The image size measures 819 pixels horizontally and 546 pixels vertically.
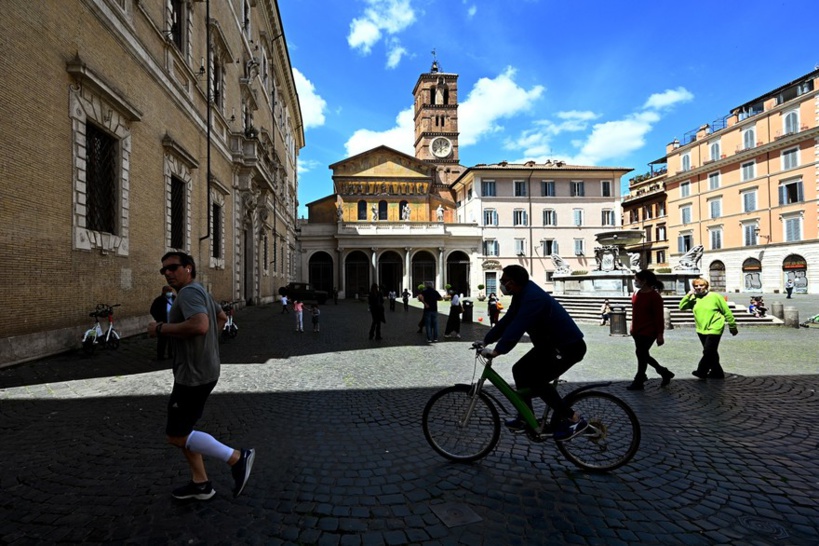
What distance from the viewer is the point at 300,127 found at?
48250 mm

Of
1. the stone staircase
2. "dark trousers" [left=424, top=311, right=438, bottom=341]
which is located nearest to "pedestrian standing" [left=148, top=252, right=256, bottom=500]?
"dark trousers" [left=424, top=311, right=438, bottom=341]

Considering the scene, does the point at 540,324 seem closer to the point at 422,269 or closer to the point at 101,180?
the point at 101,180

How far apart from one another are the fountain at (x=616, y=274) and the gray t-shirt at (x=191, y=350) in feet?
62.6

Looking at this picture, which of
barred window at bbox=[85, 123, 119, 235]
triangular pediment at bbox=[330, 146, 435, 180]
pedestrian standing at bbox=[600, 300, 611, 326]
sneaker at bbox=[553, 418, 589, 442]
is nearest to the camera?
sneaker at bbox=[553, 418, 589, 442]

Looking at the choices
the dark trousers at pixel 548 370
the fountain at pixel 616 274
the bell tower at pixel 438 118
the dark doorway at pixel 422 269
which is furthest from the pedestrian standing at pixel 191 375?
the bell tower at pixel 438 118

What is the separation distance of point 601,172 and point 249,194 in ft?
121

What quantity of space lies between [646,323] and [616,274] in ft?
46.9

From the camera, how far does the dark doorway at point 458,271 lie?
43562mm

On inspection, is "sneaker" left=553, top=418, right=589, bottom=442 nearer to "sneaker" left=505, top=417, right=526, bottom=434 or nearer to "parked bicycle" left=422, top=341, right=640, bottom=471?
"parked bicycle" left=422, top=341, right=640, bottom=471

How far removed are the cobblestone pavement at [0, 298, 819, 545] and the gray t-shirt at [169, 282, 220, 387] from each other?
90 centimetres

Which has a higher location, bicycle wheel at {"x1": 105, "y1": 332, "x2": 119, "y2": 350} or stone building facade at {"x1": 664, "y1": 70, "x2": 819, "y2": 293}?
stone building facade at {"x1": 664, "y1": 70, "x2": 819, "y2": 293}

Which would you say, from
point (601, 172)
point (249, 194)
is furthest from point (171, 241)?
point (601, 172)

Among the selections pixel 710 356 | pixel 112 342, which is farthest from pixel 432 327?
pixel 112 342

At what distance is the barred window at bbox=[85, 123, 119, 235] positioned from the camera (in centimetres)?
895
